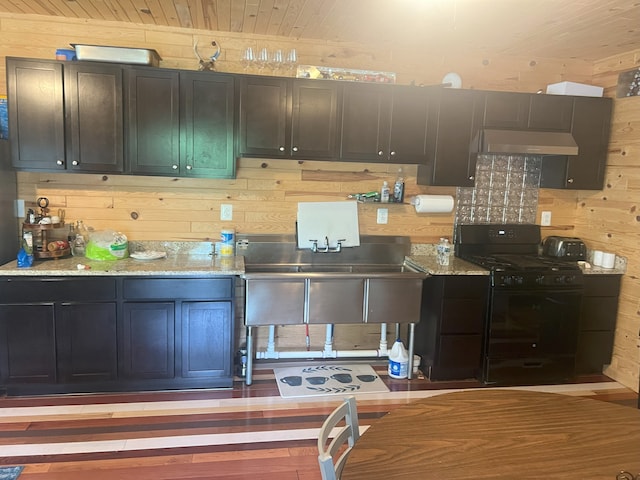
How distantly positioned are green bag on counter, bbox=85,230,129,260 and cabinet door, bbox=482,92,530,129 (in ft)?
9.23

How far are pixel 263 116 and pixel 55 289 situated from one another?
1759mm

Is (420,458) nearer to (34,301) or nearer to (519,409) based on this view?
(519,409)

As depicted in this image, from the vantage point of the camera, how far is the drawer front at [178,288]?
326cm

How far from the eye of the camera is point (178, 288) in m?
3.30

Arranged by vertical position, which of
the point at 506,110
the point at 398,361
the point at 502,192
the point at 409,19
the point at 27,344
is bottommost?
the point at 398,361

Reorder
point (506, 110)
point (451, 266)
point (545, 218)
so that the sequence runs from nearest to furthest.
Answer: point (451, 266) → point (506, 110) → point (545, 218)

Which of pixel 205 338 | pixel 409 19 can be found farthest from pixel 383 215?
pixel 205 338

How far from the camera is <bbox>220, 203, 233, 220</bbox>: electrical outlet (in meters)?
3.82

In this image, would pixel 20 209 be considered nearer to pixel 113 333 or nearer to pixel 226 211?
pixel 113 333

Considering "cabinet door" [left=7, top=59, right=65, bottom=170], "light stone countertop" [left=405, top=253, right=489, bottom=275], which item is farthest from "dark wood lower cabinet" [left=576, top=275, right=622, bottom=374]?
"cabinet door" [left=7, top=59, right=65, bottom=170]

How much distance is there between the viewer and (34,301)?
10.4 feet

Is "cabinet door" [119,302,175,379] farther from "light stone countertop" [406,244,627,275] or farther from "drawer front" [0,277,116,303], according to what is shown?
"light stone countertop" [406,244,627,275]

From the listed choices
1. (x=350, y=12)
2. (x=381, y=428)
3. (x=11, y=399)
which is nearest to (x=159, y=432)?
(x=11, y=399)

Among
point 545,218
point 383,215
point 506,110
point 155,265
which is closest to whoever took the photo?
point 155,265
